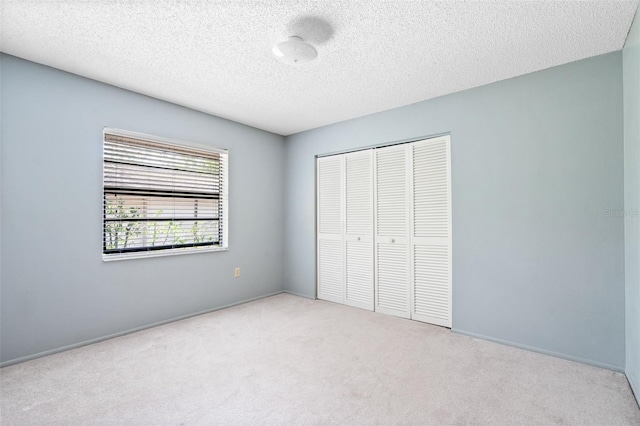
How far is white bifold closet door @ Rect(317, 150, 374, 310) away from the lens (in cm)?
386

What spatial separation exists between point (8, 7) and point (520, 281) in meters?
4.23

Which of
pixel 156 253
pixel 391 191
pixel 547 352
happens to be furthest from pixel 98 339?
pixel 547 352

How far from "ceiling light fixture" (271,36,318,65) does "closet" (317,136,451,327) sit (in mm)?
1750

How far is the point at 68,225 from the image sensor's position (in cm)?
265

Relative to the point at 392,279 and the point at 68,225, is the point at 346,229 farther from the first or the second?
the point at 68,225

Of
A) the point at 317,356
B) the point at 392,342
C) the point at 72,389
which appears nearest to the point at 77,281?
the point at 72,389

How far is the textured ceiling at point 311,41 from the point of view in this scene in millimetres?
1852

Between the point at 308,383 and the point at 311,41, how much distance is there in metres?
2.44

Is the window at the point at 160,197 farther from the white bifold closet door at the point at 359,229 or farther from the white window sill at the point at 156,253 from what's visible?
the white bifold closet door at the point at 359,229

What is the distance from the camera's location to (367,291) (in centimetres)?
383

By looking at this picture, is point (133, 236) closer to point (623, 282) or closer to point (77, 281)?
point (77, 281)

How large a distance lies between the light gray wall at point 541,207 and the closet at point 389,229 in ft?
0.63

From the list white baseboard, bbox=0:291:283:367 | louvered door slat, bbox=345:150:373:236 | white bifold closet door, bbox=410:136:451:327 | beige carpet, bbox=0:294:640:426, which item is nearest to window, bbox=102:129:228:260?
white baseboard, bbox=0:291:283:367

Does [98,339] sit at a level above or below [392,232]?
below
